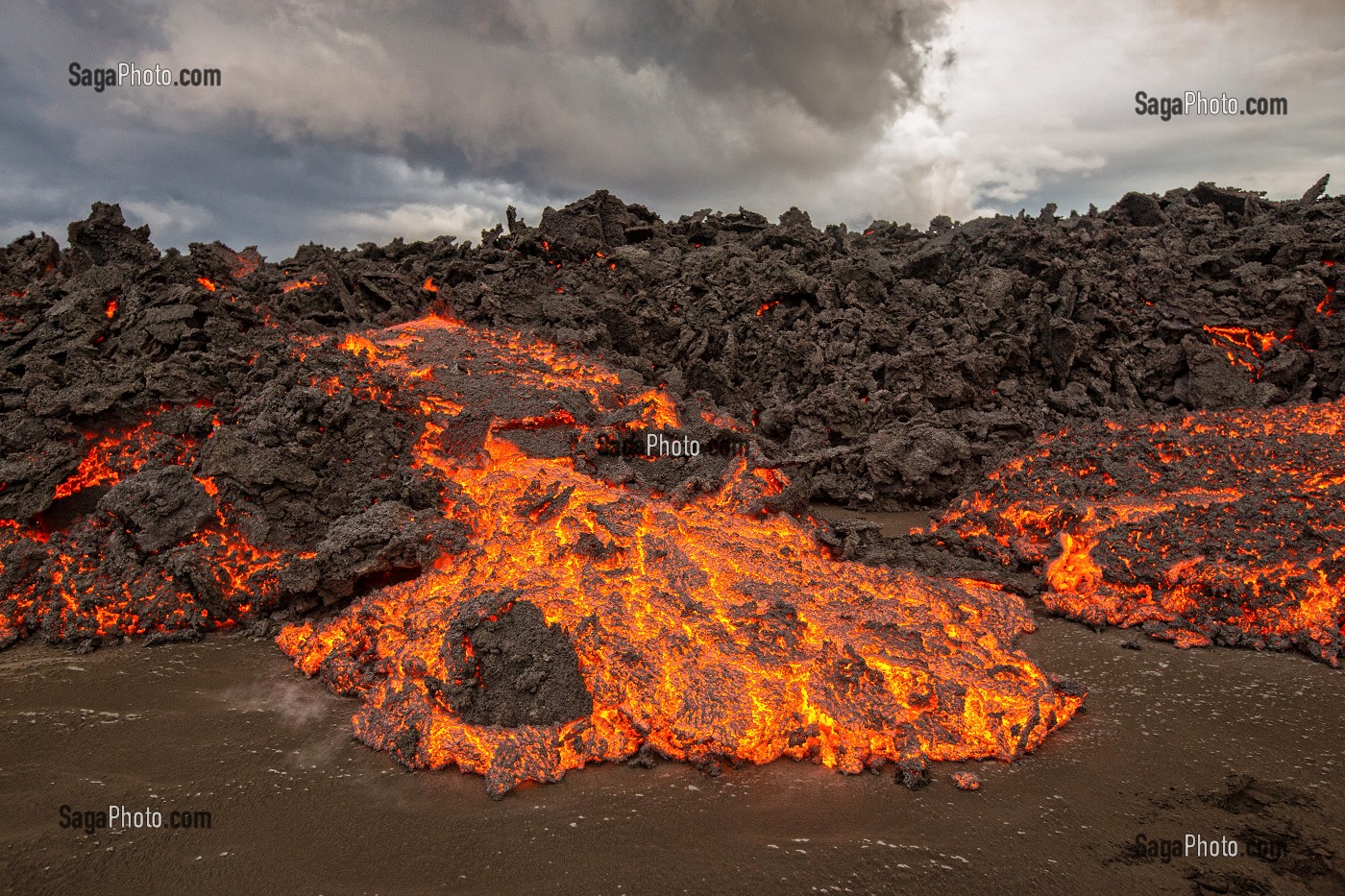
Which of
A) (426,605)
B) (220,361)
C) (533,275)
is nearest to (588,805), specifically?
(426,605)

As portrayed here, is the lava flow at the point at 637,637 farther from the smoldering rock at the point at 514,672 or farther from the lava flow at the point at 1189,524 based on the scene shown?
the lava flow at the point at 1189,524

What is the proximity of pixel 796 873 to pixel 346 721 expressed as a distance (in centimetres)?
360

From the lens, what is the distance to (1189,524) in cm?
753

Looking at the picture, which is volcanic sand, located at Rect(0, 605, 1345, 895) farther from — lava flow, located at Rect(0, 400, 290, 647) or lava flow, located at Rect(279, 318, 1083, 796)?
lava flow, located at Rect(0, 400, 290, 647)

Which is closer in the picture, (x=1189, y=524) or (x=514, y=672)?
(x=514, y=672)

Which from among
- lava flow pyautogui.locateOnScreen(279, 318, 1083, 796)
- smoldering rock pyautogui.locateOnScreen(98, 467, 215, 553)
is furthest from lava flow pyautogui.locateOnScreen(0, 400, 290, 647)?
lava flow pyautogui.locateOnScreen(279, 318, 1083, 796)

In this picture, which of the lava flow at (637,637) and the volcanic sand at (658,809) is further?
the lava flow at (637,637)

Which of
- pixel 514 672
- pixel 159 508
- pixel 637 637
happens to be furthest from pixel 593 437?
pixel 159 508

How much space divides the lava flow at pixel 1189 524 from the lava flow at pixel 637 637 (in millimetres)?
1172

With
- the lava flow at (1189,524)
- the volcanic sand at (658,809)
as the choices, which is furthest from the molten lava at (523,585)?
the lava flow at (1189,524)

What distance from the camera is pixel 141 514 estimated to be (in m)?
6.87

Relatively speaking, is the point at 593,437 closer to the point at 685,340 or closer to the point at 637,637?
the point at 637,637

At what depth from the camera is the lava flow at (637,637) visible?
199 inches

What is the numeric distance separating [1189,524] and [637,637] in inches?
246
